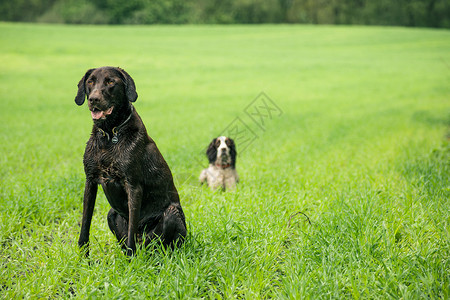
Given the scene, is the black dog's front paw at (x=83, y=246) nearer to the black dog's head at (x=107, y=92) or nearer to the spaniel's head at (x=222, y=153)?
the black dog's head at (x=107, y=92)

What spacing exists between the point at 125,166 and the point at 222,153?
2888 millimetres

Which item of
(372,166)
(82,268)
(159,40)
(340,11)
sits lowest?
(372,166)

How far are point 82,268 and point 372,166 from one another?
5.62 meters

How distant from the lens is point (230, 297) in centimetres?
293

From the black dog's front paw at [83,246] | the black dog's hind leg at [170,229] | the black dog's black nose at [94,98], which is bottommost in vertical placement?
the black dog's front paw at [83,246]

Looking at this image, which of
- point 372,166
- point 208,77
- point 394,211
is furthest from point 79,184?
point 208,77

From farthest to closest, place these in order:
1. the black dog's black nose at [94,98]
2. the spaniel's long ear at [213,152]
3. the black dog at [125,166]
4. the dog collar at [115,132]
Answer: the spaniel's long ear at [213,152] → the dog collar at [115,132] → the black dog at [125,166] → the black dog's black nose at [94,98]

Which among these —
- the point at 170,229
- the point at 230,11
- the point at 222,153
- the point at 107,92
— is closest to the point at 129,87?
the point at 107,92

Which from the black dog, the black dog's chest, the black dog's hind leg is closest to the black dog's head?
the black dog

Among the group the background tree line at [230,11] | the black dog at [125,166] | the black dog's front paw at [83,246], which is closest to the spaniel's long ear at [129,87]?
the black dog at [125,166]

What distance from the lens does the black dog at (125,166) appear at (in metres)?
3.02

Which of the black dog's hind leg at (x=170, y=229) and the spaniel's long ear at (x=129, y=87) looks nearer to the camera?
the spaniel's long ear at (x=129, y=87)

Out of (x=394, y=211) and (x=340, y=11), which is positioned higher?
(x=340, y=11)

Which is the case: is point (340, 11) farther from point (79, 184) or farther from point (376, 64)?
point (79, 184)
